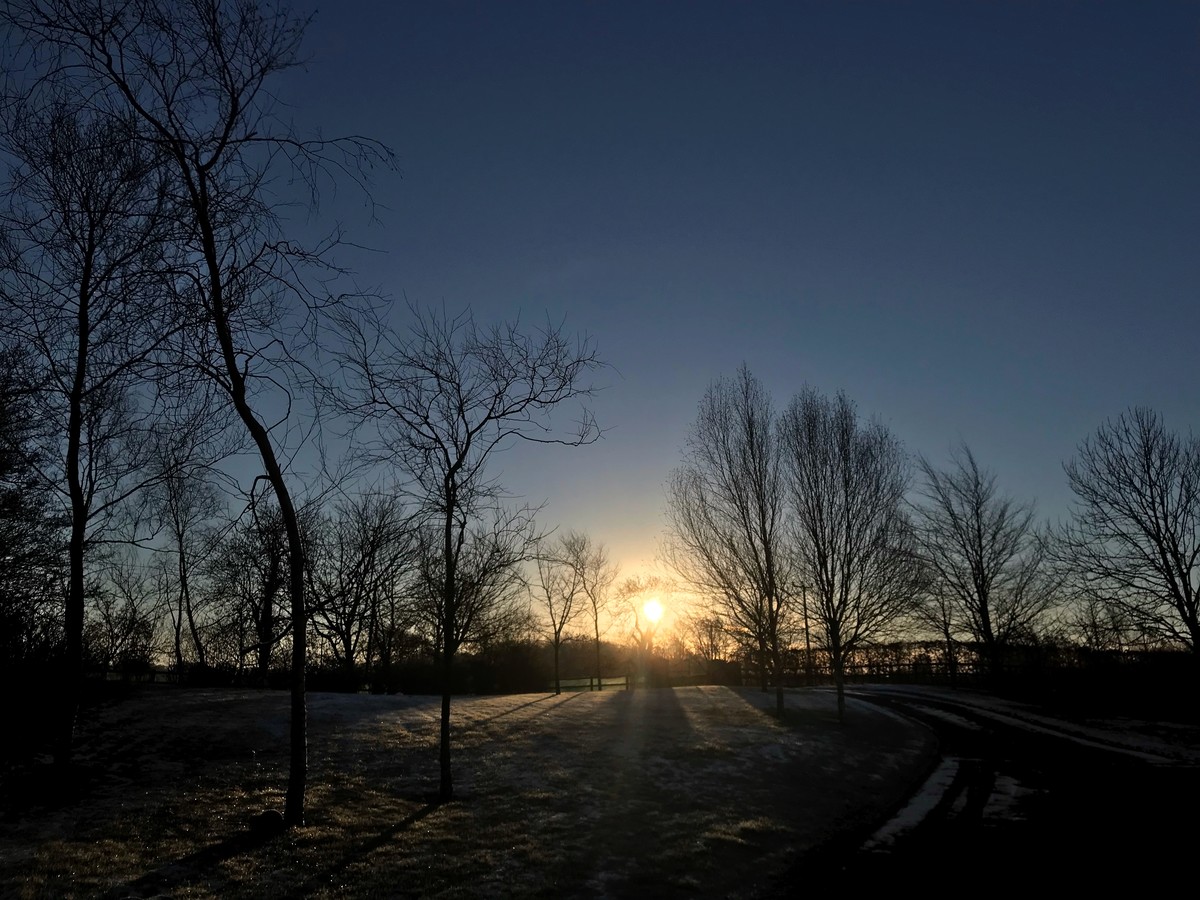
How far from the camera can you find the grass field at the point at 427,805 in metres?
7.72

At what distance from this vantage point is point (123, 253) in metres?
9.27

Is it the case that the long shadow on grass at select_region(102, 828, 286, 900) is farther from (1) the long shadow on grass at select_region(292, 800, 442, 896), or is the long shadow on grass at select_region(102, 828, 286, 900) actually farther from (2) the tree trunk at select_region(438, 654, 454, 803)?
(2) the tree trunk at select_region(438, 654, 454, 803)

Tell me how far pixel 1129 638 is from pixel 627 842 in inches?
1063

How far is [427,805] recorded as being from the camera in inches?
442

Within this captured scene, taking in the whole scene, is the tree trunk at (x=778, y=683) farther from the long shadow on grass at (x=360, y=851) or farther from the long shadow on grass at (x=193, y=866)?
the long shadow on grass at (x=193, y=866)

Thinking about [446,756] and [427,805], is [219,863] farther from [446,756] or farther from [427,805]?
[446,756]

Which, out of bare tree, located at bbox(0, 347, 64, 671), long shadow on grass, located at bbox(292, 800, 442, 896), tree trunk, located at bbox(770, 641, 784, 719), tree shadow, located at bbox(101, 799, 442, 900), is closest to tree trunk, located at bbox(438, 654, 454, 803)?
long shadow on grass, located at bbox(292, 800, 442, 896)

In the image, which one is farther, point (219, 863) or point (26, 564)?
point (26, 564)

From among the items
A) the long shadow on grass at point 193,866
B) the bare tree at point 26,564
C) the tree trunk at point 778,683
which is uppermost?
the bare tree at point 26,564

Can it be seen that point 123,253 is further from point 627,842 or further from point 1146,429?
point 1146,429

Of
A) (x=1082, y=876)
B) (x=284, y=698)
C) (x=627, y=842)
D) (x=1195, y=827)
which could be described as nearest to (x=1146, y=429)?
(x=1195, y=827)

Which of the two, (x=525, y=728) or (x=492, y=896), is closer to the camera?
(x=492, y=896)

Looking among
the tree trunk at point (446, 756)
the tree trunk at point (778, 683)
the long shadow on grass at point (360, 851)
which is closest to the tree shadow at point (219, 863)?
the long shadow on grass at point (360, 851)

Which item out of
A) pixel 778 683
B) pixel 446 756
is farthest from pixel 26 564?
pixel 778 683
